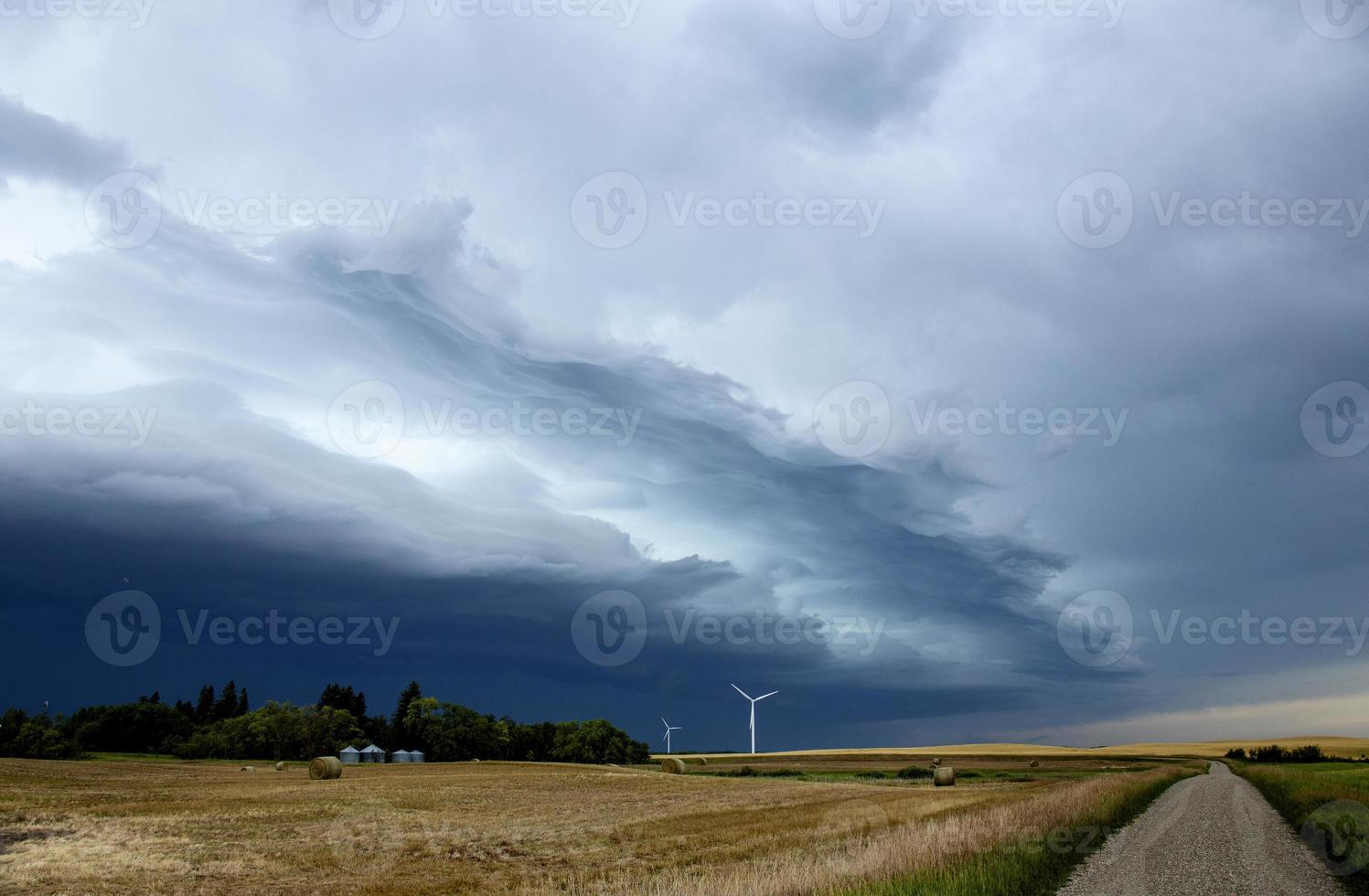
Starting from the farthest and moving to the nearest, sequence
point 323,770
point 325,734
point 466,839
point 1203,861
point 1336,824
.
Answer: point 325,734, point 323,770, point 466,839, point 1336,824, point 1203,861

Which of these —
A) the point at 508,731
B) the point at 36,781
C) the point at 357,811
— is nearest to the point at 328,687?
the point at 508,731

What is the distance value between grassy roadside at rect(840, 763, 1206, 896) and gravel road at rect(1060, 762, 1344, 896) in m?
0.51

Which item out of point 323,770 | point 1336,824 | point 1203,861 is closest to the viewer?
point 1203,861

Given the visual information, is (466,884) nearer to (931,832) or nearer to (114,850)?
(114,850)

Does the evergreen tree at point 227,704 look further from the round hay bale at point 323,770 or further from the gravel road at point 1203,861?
the gravel road at point 1203,861

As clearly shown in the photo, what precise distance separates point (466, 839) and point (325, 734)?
476 ft

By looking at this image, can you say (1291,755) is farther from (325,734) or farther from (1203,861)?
(325,734)

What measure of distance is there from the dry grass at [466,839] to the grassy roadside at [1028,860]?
49cm

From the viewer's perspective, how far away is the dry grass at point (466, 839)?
1828cm

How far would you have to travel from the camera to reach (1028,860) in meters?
19.7

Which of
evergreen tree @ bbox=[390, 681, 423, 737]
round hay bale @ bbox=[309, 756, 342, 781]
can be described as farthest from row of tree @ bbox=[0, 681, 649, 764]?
round hay bale @ bbox=[309, 756, 342, 781]

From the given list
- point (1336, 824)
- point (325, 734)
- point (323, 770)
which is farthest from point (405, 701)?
point (1336, 824)

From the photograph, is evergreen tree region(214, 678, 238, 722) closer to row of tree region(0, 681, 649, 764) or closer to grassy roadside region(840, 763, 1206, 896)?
row of tree region(0, 681, 649, 764)

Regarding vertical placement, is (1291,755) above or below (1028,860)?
below
